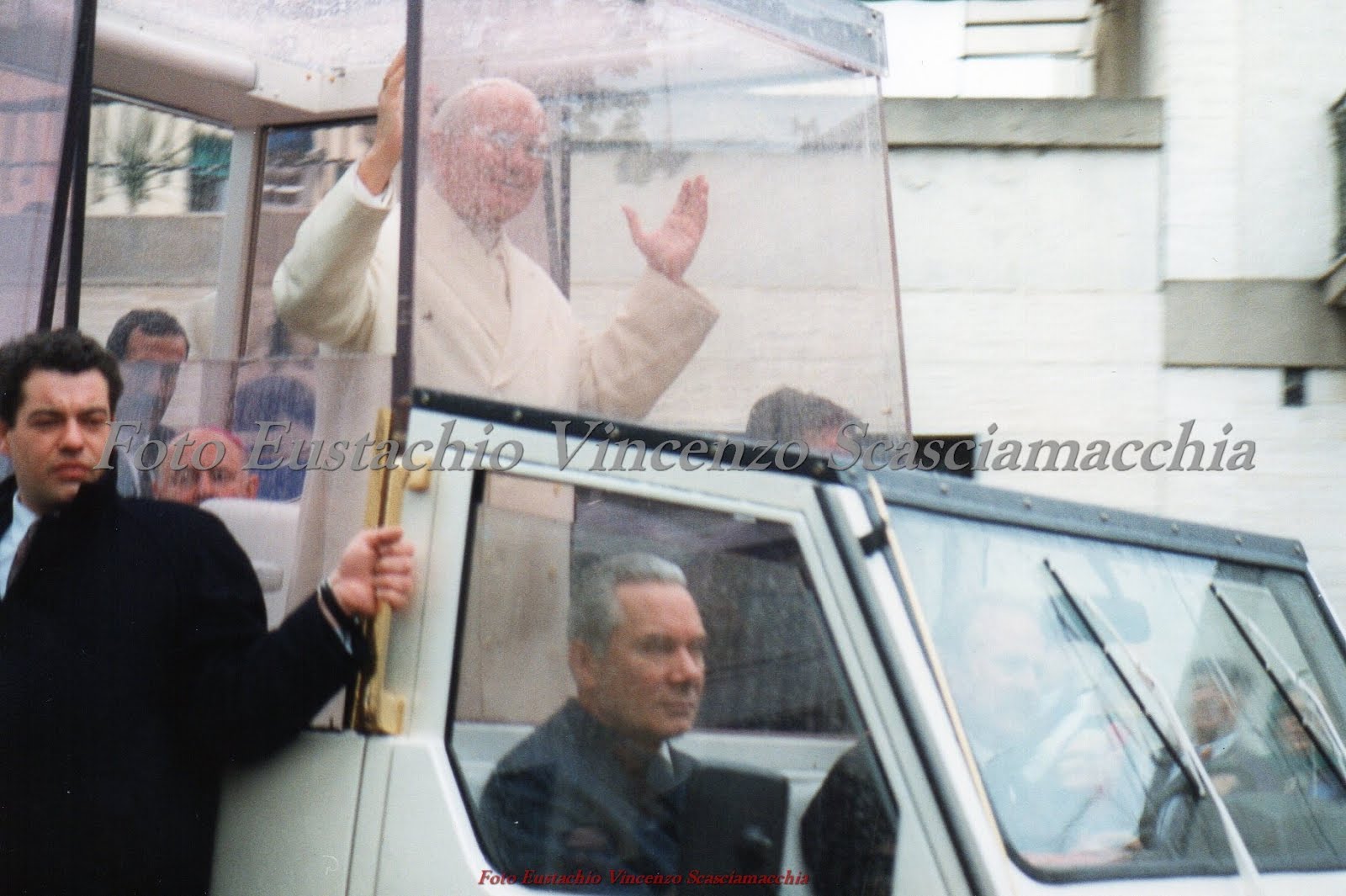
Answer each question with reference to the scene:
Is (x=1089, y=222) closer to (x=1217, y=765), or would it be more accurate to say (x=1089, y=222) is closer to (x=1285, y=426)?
(x=1285, y=426)

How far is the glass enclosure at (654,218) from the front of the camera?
2447 millimetres

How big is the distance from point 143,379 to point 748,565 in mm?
1638

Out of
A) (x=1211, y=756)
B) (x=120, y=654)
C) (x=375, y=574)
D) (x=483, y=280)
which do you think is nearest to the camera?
(x=375, y=574)

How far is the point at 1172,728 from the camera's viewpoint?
88.4 inches

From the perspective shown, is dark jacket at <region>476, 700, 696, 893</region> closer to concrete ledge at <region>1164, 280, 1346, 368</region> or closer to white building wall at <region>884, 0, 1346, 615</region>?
white building wall at <region>884, 0, 1346, 615</region>

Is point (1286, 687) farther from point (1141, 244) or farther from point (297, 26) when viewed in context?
point (1141, 244)

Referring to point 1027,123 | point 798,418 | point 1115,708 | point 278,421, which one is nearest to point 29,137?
point 278,421

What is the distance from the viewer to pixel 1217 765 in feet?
7.73

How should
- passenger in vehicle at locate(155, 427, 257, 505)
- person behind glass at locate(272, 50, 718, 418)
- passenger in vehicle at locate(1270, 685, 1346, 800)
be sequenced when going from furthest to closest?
passenger in vehicle at locate(155, 427, 257, 505) → passenger in vehicle at locate(1270, 685, 1346, 800) → person behind glass at locate(272, 50, 718, 418)

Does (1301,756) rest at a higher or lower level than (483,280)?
lower

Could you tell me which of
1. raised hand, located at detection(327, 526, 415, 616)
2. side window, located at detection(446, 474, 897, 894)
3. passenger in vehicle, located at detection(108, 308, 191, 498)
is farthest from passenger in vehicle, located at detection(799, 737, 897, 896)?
passenger in vehicle, located at detection(108, 308, 191, 498)

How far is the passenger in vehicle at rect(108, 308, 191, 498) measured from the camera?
3.03m

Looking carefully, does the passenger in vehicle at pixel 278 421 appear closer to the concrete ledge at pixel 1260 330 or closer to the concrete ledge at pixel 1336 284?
the concrete ledge at pixel 1260 330

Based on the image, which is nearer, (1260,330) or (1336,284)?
(1336,284)
